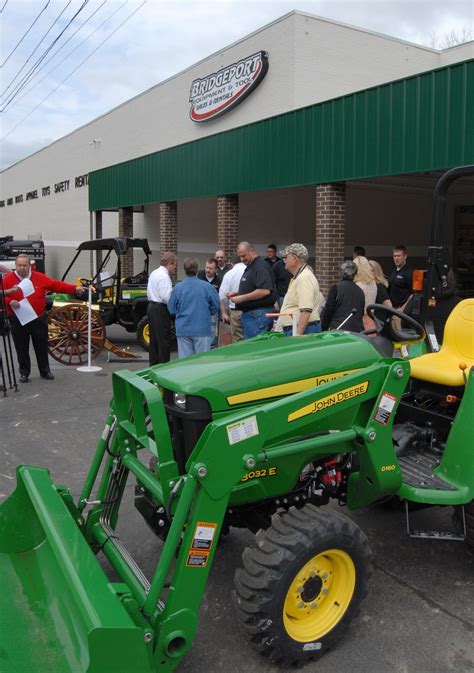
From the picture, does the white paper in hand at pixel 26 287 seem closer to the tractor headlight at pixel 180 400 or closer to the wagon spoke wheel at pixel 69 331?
the wagon spoke wheel at pixel 69 331

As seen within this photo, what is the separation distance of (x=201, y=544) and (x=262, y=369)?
0.89m

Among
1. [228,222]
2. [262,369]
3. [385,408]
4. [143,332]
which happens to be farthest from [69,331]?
[385,408]

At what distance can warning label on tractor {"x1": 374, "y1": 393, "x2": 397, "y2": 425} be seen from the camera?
2.98m

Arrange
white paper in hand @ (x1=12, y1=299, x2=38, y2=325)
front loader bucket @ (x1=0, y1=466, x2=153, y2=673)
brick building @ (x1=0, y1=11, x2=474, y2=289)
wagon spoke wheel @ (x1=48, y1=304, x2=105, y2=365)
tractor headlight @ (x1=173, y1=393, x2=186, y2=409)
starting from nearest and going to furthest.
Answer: front loader bucket @ (x1=0, y1=466, x2=153, y2=673), tractor headlight @ (x1=173, y1=393, x2=186, y2=409), white paper in hand @ (x1=12, y1=299, x2=38, y2=325), brick building @ (x1=0, y1=11, x2=474, y2=289), wagon spoke wheel @ (x1=48, y1=304, x2=105, y2=365)

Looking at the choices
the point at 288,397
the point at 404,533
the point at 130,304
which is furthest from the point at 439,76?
the point at 288,397

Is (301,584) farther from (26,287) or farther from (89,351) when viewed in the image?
(89,351)

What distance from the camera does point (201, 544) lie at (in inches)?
98.7

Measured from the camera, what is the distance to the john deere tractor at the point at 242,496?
8.02 feet

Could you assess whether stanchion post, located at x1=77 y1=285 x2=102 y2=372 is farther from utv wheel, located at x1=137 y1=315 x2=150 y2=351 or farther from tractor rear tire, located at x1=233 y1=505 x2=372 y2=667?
tractor rear tire, located at x1=233 y1=505 x2=372 y2=667

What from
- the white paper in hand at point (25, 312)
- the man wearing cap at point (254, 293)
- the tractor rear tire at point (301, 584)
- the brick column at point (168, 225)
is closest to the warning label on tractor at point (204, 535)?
the tractor rear tire at point (301, 584)

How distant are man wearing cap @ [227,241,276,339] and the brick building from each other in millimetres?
3416

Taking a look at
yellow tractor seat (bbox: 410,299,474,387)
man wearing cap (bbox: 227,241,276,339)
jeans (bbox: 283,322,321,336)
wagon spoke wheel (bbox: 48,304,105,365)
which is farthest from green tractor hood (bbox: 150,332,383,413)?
→ wagon spoke wheel (bbox: 48,304,105,365)

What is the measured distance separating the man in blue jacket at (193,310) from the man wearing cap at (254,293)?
1.17 ft

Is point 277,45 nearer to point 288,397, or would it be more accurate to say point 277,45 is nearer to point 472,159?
point 472,159
